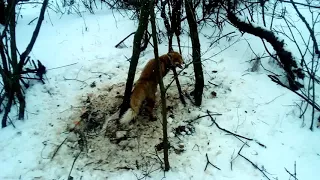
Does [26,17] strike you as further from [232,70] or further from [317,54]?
[317,54]

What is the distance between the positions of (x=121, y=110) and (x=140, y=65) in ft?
4.38

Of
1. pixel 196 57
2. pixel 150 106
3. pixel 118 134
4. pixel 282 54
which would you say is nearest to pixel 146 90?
pixel 150 106

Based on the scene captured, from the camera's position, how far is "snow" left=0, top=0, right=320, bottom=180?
347cm

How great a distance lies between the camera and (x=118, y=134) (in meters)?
3.87

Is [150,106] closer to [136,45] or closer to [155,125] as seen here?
[155,125]

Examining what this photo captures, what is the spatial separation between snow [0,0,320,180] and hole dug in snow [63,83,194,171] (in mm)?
13

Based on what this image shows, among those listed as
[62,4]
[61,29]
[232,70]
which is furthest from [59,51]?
[232,70]

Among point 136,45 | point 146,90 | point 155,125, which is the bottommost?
point 155,125

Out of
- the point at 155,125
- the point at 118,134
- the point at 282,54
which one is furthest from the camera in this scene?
the point at 282,54

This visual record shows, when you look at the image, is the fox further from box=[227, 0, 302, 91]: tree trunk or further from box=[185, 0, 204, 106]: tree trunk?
box=[227, 0, 302, 91]: tree trunk

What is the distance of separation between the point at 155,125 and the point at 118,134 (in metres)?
0.51

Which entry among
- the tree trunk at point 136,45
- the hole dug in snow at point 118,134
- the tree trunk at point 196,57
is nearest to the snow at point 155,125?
the hole dug in snow at point 118,134

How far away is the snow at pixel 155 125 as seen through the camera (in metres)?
3.47

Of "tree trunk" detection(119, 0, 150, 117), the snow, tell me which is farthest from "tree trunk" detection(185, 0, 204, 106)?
"tree trunk" detection(119, 0, 150, 117)
